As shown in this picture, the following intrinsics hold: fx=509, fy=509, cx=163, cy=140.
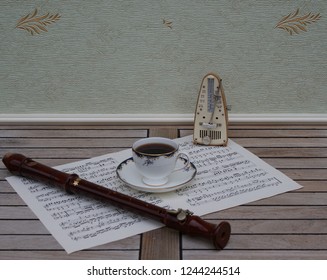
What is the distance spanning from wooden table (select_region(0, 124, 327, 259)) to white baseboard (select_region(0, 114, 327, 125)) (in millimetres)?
29

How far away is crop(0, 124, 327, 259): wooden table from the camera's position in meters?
0.68

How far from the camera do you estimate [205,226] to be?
2.29 ft

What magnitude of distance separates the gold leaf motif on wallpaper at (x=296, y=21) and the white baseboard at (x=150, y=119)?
184mm

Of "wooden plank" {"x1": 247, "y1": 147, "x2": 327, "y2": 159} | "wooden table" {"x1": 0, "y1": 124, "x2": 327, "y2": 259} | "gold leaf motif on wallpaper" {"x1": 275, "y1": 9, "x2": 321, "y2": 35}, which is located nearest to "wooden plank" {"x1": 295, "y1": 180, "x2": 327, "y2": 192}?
"wooden table" {"x1": 0, "y1": 124, "x2": 327, "y2": 259}

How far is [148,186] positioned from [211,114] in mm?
240

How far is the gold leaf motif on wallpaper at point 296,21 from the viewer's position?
1034mm

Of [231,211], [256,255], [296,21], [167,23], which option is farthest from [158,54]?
[256,255]

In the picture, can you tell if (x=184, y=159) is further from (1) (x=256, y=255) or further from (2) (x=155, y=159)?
(1) (x=256, y=255)

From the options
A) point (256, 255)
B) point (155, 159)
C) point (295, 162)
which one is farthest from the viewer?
point (295, 162)

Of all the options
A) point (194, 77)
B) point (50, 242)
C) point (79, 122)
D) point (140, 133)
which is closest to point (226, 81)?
point (194, 77)

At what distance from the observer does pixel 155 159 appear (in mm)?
781

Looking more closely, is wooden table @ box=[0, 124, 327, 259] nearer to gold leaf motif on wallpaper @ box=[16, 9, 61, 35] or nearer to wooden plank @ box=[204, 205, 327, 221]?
wooden plank @ box=[204, 205, 327, 221]
